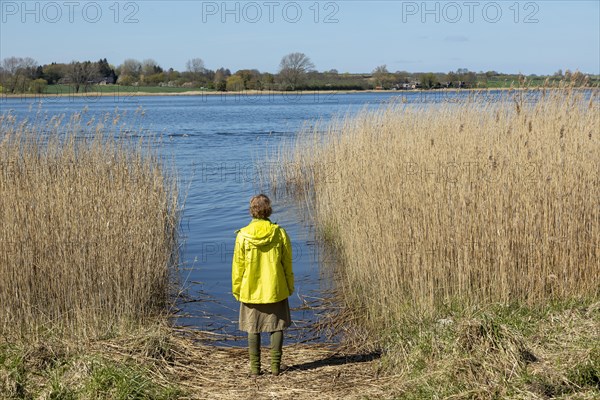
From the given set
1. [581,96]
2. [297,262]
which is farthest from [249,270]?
[297,262]

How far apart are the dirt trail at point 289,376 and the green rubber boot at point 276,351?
0.20 feet

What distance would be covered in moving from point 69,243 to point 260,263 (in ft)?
6.84

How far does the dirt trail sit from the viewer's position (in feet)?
17.9

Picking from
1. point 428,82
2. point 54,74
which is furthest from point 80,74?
point 428,82

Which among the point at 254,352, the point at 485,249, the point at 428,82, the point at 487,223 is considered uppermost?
the point at 428,82

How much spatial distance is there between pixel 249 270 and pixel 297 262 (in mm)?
5301

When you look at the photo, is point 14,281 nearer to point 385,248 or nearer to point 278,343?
point 278,343

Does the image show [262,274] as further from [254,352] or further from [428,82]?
[428,82]

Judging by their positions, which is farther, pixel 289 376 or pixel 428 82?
pixel 428 82

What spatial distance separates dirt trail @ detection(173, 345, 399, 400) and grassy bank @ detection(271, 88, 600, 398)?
0.27 metres

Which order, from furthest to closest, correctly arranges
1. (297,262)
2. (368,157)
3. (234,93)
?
(234,93), (297,262), (368,157)

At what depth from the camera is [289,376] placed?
591 centimetres

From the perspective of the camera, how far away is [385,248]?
7008 mm

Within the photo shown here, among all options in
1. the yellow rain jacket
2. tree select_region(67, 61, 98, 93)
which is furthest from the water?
tree select_region(67, 61, 98, 93)
